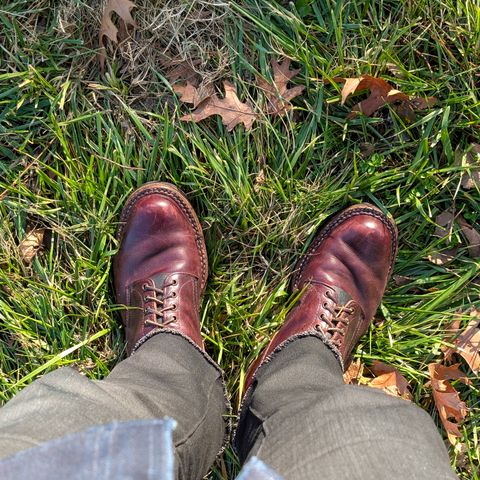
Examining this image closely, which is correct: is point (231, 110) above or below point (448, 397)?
above

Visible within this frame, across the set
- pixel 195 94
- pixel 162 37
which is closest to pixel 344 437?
pixel 195 94

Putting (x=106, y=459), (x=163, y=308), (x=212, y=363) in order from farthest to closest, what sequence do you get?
(x=163, y=308) → (x=212, y=363) → (x=106, y=459)

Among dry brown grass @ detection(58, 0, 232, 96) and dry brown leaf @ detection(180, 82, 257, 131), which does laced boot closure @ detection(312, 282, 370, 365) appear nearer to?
dry brown leaf @ detection(180, 82, 257, 131)

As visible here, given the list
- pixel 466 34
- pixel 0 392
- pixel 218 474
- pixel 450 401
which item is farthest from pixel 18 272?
pixel 466 34

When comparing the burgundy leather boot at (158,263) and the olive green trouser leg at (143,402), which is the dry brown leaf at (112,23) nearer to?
the burgundy leather boot at (158,263)

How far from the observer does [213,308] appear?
2.13 meters

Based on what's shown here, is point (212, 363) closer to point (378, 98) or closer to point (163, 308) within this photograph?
point (163, 308)

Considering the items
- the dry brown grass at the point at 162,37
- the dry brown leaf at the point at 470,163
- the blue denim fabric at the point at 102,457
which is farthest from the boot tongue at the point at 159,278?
the dry brown leaf at the point at 470,163

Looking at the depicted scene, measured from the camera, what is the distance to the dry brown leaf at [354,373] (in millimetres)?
2115

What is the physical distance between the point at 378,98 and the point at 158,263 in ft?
3.47

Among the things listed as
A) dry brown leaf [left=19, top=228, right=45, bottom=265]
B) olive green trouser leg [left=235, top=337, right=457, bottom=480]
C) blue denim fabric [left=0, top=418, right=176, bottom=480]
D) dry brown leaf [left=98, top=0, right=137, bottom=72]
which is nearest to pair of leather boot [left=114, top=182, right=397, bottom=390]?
dry brown leaf [left=19, top=228, right=45, bottom=265]

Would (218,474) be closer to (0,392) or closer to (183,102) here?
(0,392)

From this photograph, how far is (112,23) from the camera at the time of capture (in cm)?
200

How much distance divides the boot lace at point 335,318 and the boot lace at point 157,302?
58cm
